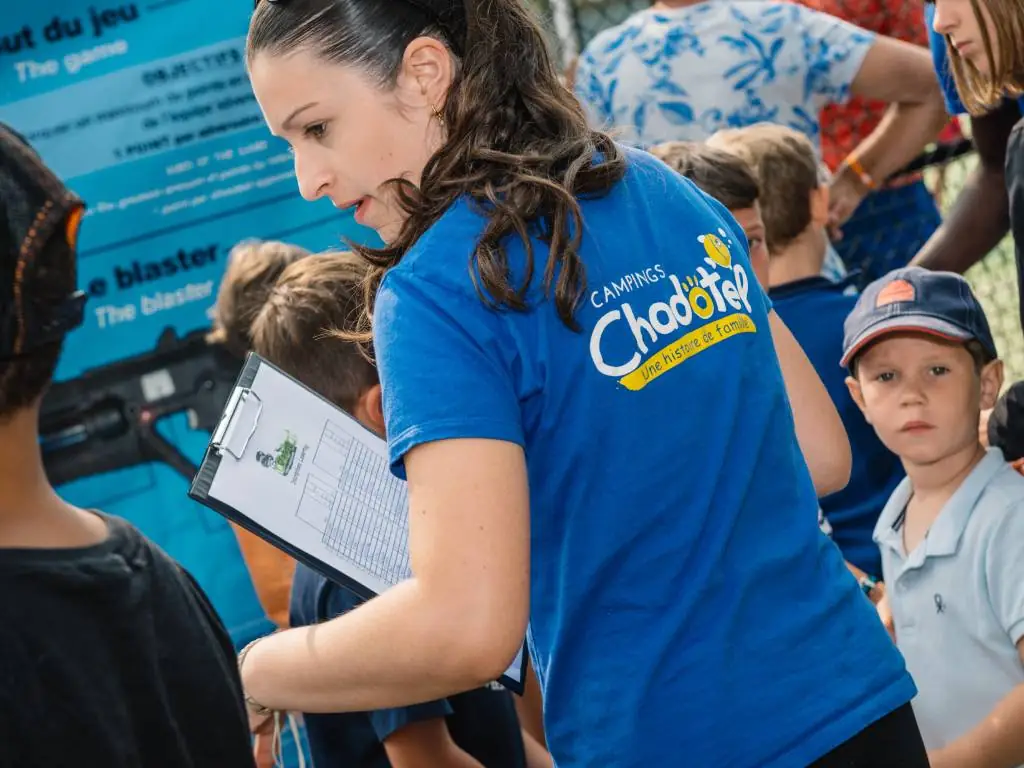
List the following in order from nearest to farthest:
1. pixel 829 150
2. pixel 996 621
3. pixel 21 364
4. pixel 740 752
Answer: pixel 21 364 → pixel 740 752 → pixel 996 621 → pixel 829 150

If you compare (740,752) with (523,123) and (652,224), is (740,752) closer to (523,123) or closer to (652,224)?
(652,224)

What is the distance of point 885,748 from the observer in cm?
157

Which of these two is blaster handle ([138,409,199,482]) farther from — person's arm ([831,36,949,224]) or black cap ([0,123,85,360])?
black cap ([0,123,85,360])

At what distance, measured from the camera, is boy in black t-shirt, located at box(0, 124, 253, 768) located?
1.32 meters

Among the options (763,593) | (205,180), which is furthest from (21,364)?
(205,180)

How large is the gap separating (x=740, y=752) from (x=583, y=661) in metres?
0.20

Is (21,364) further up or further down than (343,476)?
further up

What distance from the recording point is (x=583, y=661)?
1.54 m

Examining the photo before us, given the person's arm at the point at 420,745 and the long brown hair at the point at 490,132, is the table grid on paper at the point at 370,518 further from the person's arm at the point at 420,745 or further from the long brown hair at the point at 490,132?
the person's arm at the point at 420,745

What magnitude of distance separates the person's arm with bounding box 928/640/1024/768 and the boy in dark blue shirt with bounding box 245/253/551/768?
759mm

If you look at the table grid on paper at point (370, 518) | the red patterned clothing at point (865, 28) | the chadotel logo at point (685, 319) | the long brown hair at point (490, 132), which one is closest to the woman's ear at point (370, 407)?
the table grid on paper at point (370, 518)

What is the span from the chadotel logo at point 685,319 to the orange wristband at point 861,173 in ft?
7.97

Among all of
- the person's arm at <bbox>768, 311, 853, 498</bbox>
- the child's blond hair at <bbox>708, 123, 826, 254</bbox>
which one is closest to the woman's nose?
the person's arm at <bbox>768, 311, 853, 498</bbox>

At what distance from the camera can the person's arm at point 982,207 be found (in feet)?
9.83
